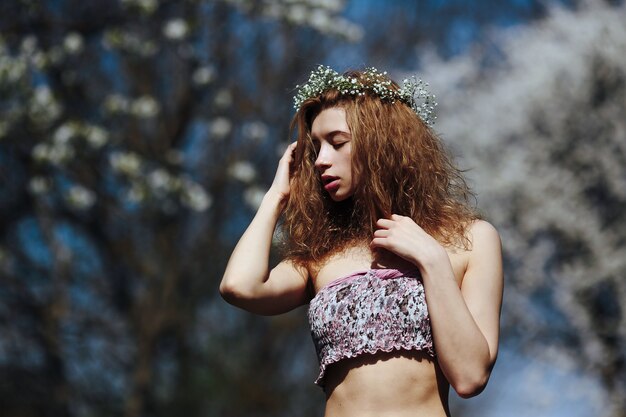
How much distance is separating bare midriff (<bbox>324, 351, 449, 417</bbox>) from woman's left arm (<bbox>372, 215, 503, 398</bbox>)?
3.0 inches

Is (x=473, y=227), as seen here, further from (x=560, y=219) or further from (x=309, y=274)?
(x=560, y=219)

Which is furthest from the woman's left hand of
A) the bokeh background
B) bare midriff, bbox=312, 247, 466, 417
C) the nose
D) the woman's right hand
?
the bokeh background

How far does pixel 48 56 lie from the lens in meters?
8.39

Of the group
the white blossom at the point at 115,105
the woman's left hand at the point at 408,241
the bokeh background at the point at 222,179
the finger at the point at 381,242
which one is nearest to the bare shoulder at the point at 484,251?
the woman's left hand at the point at 408,241

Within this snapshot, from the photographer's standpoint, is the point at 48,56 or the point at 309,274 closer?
the point at 309,274

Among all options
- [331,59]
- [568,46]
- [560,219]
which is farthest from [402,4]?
[560,219]

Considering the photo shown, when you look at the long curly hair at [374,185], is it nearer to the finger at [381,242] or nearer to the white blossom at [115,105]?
the finger at [381,242]

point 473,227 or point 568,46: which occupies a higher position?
point 568,46

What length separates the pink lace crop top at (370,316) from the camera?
2480 mm

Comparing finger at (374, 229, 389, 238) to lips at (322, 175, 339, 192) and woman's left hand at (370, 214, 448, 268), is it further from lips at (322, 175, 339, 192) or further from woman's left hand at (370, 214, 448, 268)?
lips at (322, 175, 339, 192)

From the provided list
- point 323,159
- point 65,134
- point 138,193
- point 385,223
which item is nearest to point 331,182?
point 323,159

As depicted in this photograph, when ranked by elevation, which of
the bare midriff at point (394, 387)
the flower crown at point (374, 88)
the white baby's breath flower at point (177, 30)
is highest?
the white baby's breath flower at point (177, 30)

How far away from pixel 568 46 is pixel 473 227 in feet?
28.0

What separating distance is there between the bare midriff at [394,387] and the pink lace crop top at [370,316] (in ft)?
0.10
